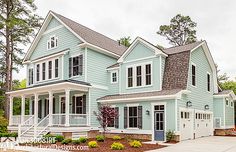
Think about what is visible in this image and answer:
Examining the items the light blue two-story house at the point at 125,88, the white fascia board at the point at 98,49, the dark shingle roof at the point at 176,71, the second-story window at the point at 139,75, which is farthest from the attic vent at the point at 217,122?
the white fascia board at the point at 98,49

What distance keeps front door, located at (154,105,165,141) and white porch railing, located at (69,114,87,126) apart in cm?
590

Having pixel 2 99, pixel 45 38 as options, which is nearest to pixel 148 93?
pixel 45 38

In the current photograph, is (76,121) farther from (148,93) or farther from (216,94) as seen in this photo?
(216,94)

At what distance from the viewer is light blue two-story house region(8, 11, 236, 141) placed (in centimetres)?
2078

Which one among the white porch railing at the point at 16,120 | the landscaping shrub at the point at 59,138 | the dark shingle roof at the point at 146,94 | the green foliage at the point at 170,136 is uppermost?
the dark shingle roof at the point at 146,94

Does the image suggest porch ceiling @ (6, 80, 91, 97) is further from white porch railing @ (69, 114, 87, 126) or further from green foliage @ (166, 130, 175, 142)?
green foliage @ (166, 130, 175, 142)

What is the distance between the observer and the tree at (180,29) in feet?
156

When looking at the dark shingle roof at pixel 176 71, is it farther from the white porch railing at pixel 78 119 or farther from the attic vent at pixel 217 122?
the attic vent at pixel 217 122

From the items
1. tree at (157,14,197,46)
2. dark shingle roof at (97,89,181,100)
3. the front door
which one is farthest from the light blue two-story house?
tree at (157,14,197,46)

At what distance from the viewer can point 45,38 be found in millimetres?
28812

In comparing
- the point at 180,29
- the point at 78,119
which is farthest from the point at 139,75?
the point at 180,29

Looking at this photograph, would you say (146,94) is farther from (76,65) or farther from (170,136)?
(76,65)

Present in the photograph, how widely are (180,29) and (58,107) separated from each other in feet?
94.5

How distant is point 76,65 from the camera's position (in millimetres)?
25000
